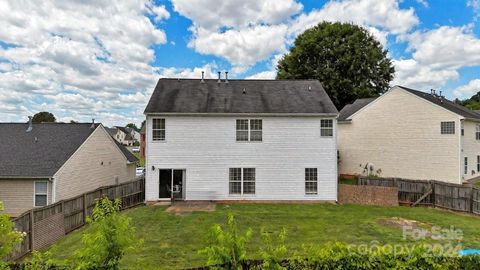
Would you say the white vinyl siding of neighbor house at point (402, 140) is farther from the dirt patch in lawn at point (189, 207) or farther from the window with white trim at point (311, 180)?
the dirt patch in lawn at point (189, 207)

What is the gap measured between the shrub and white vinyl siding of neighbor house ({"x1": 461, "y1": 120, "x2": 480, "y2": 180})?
2254cm

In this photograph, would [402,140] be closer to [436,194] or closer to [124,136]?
[436,194]

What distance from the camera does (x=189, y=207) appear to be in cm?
1581

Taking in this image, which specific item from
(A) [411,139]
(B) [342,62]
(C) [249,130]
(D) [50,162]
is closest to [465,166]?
(A) [411,139]

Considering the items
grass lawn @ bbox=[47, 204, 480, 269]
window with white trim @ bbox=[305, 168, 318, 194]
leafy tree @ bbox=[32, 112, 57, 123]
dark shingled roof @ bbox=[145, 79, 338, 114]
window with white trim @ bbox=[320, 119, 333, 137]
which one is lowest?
grass lawn @ bbox=[47, 204, 480, 269]

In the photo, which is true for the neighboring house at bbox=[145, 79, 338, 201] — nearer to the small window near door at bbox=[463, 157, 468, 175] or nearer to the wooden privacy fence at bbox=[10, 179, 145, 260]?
the wooden privacy fence at bbox=[10, 179, 145, 260]

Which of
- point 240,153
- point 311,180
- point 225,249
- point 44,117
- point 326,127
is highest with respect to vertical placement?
point 44,117

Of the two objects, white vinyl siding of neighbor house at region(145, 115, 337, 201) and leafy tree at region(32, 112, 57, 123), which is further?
leafy tree at region(32, 112, 57, 123)

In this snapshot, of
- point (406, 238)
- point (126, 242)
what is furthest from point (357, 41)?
point (126, 242)

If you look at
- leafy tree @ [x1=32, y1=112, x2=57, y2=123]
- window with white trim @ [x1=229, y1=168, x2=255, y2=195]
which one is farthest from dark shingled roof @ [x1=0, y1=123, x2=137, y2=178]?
leafy tree @ [x1=32, y1=112, x2=57, y2=123]

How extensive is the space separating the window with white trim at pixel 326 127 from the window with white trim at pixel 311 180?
230 centimetres

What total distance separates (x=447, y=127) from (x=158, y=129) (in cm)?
2071

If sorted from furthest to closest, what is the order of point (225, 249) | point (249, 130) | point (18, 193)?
1. point (249, 130)
2. point (18, 193)
3. point (225, 249)

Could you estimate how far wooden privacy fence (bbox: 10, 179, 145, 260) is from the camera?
384 inches
